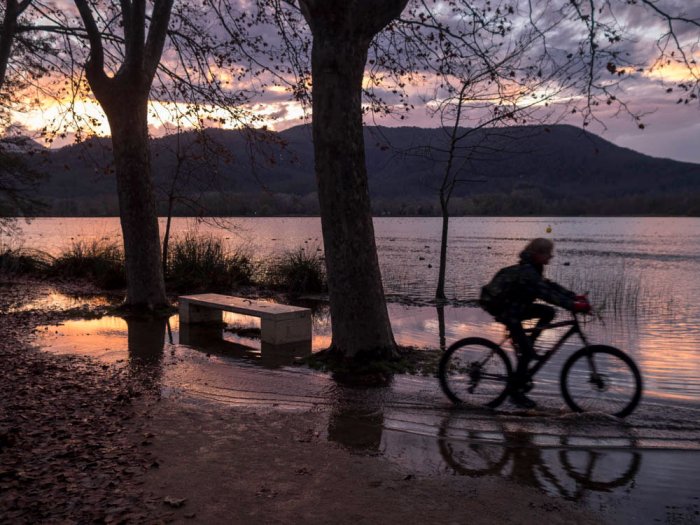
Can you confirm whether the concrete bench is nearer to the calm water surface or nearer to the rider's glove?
the calm water surface

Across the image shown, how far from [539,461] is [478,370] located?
1740 millimetres

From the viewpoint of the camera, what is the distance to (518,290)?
20.5ft

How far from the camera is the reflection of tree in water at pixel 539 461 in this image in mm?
4645

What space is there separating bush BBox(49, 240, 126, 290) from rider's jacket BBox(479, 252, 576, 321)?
1534 centimetres

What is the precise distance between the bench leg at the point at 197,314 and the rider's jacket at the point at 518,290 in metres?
7.70

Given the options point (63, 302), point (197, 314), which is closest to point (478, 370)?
point (197, 314)

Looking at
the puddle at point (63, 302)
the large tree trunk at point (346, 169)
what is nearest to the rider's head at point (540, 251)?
the large tree trunk at point (346, 169)

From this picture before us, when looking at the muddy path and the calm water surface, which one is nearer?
the muddy path

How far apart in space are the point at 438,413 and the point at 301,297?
11598 millimetres

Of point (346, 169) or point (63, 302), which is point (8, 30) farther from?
point (346, 169)

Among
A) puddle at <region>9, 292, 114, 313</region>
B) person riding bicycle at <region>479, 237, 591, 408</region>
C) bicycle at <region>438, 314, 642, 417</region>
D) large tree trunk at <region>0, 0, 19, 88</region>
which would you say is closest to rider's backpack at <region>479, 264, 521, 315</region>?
person riding bicycle at <region>479, 237, 591, 408</region>

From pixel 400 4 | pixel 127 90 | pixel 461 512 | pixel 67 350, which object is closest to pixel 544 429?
pixel 461 512

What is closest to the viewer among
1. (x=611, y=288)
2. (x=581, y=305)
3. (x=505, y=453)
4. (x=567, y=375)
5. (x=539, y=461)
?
(x=539, y=461)

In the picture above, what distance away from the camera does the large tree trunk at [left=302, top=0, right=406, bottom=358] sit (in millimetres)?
8203
